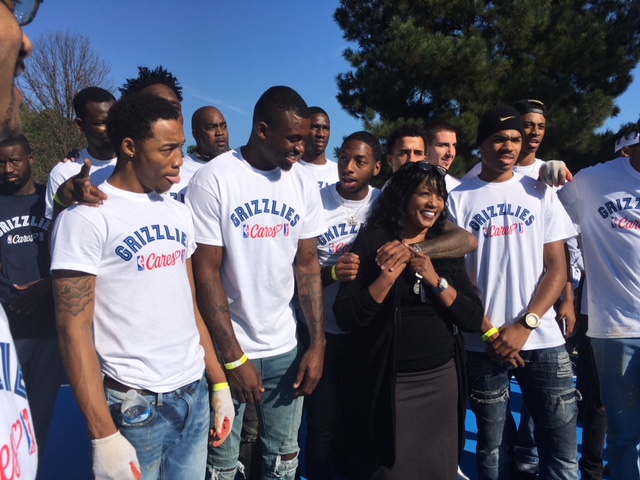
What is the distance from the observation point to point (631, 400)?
271 cm

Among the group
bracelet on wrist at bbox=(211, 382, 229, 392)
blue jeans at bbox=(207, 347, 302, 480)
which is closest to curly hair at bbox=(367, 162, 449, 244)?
blue jeans at bbox=(207, 347, 302, 480)

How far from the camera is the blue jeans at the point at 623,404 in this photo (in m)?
2.71

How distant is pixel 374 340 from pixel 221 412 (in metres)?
0.81

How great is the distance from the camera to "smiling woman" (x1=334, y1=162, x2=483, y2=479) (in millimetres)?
2486

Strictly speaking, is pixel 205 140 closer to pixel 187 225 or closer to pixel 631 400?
pixel 187 225

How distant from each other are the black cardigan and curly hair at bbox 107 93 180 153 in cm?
118

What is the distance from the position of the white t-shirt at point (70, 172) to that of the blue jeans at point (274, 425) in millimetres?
1233

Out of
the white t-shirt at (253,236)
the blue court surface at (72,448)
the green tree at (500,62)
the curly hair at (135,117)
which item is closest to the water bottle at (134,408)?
the white t-shirt at (253,236)

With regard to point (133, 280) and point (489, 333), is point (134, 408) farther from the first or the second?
point (489, 333)

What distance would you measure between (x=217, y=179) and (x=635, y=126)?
7.84 feet

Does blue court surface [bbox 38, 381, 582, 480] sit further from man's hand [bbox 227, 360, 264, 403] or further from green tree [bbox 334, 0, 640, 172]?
green tree [bbox 334, 0, 640, 172]

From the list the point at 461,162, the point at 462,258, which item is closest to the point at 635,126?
the point at 462,258

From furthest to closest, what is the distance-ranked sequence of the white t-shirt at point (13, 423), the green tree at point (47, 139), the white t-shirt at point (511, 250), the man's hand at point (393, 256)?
the green tree at point (47, 139) → the white t-shirt at point (511, 250) → the man's hand at point (393, 256) → the white t-shirt at point (13, 423)

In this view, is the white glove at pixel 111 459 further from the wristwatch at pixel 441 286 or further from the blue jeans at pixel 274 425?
the wristwatch at pixel 441 286
